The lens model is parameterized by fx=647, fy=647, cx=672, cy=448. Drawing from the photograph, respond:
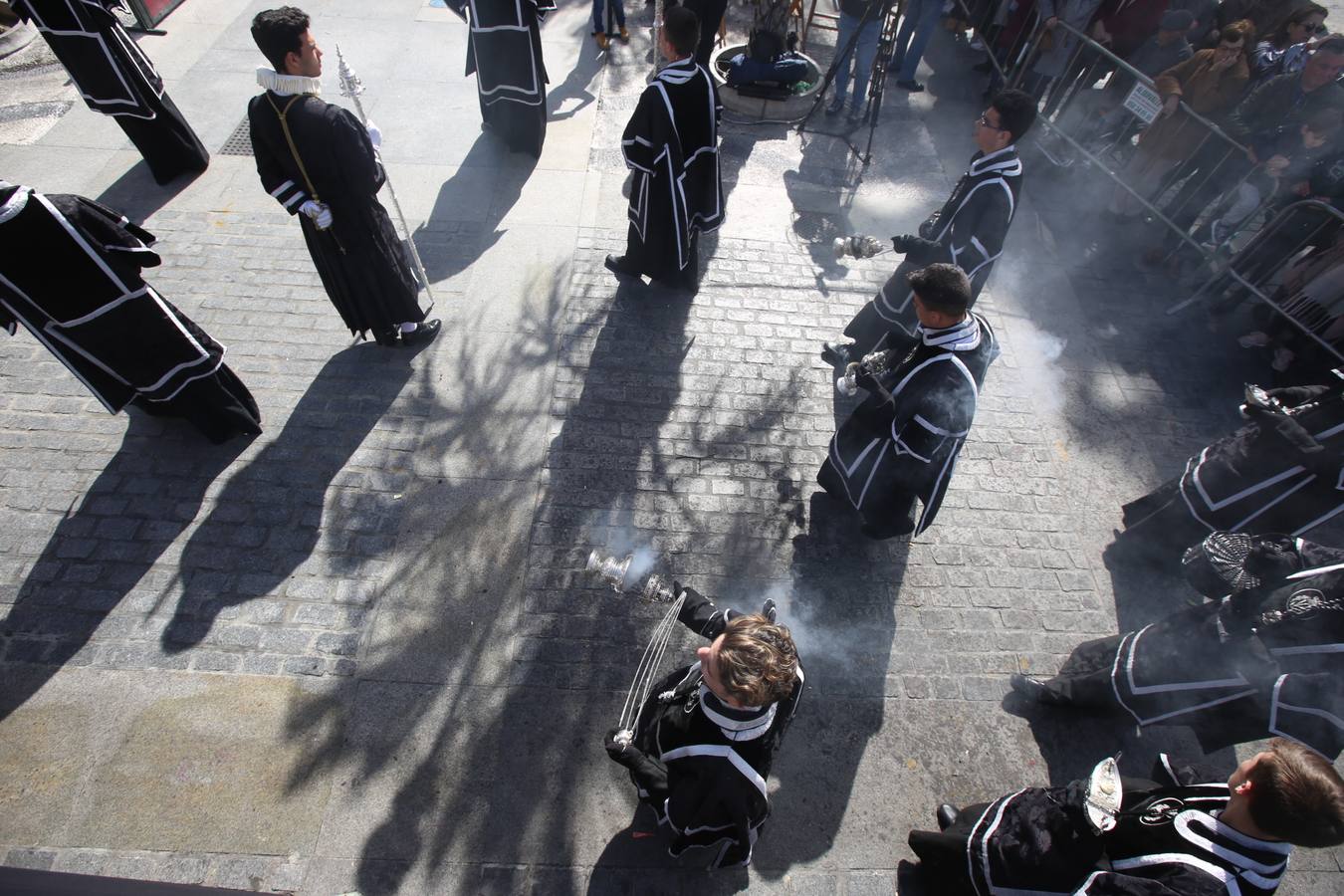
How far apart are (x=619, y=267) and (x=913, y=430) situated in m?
3.24

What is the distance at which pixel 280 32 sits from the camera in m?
3.53

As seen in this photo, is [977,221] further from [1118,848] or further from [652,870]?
[652,870]

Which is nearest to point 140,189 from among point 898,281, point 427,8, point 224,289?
point 224,289

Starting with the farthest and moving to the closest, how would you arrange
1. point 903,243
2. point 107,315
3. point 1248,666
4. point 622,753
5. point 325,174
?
point 903,243 < point 325,174 < point 107,315 < point 1248,666 < point 622,753

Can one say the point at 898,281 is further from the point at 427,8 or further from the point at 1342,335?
the point at 427,8

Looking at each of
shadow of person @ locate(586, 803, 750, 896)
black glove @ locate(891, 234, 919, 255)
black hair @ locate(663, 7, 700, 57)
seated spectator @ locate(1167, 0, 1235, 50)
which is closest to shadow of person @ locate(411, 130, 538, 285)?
black hair @ locate(663, 7, 700, 57)

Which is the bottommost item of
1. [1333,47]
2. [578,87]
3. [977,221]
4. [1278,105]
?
[578,87]

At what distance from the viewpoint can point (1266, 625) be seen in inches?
117

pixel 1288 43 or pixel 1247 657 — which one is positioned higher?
pixel 1288 43

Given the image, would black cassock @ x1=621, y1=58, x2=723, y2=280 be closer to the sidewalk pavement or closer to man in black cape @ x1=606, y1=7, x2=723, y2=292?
man in black cape @ x1=606, y1=7, x2=723, y2=292

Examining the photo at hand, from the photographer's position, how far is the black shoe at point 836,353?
5027 millimetres

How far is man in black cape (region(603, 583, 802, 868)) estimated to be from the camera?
221 cm

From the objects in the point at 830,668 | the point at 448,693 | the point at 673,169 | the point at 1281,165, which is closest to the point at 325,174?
the point at 673,169

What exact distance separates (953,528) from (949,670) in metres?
1.02
